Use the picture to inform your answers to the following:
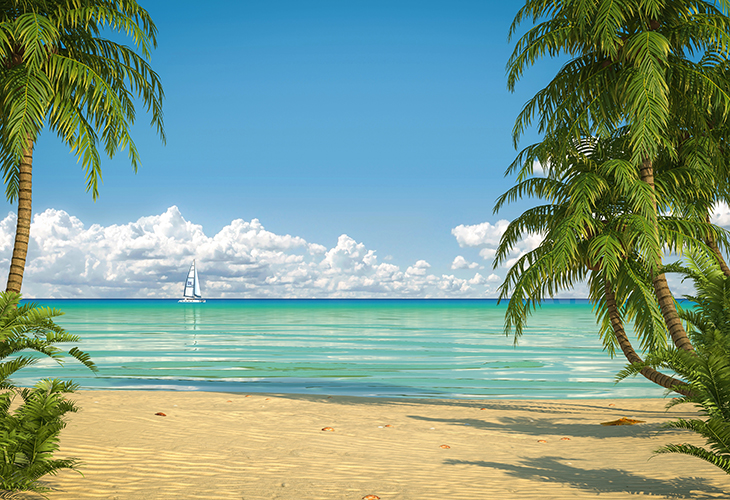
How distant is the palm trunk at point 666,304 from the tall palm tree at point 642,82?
19 mm

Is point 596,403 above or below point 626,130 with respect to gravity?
below

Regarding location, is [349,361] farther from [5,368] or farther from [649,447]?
[5,368]

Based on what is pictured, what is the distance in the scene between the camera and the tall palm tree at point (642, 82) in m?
9.25

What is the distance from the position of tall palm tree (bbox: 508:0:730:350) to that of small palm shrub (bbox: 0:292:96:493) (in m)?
9.04

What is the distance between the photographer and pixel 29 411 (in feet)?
15.1

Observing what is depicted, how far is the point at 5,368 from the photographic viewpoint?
192 inches

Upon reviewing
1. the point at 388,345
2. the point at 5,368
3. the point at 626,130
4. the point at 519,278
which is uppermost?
the point at 626,130

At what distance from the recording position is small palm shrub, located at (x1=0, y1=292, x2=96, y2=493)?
4.59m

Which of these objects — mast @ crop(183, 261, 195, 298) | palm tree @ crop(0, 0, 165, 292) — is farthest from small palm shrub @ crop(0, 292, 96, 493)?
mast @ crop(183, 261, 195, 298)

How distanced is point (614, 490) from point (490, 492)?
1370 mm

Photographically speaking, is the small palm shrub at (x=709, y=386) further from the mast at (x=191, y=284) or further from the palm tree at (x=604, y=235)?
the mast at (x=191, y=284)

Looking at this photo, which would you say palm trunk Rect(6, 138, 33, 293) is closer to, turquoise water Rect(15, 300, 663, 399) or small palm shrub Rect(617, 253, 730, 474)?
turquoise water Rect(15, 300, 663, 399)

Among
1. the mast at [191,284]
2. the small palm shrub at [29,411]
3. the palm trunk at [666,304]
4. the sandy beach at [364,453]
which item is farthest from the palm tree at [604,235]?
the mast at [191,284]

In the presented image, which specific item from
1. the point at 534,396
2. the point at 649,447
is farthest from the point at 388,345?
the point at 649,447
